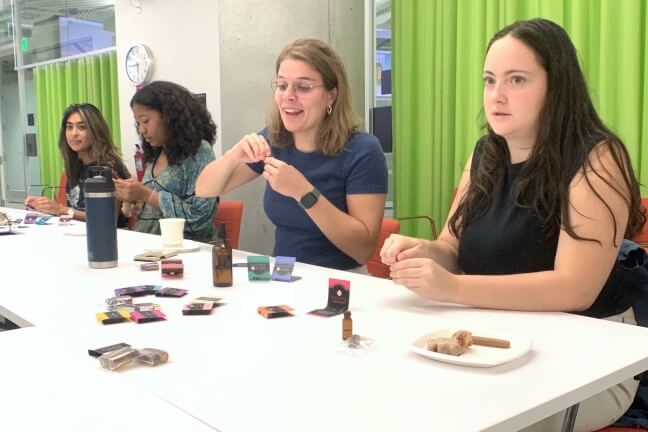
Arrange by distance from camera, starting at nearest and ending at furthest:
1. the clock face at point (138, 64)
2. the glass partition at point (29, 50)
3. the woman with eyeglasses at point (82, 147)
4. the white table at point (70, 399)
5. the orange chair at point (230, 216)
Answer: the white table at point (70, 399) < the orange chair at point (230, 216) < the woman with eyeglasses at point (82, 147) < the clock face at point (138, 64) < the glass partition at point (29, 50)

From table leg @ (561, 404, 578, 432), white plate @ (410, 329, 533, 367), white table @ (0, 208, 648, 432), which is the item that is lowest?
table leg @ (561, 404, 578, 432)


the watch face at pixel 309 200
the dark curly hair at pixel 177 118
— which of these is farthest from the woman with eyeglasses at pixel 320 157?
the dark curly hair at pixel 177 118

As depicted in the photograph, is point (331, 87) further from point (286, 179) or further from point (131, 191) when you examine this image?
point (131, 191)

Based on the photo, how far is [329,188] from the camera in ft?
7.14

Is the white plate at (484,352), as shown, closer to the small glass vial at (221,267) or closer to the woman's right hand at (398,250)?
the woman's right hand at (398,250)

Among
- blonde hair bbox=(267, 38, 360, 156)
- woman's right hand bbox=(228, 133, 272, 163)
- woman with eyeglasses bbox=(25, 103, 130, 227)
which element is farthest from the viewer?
woman with eyeglasses bbox=(25, 103, 130, 227)

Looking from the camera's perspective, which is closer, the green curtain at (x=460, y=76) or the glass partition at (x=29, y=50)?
the green curtain at (x=460, y=76)

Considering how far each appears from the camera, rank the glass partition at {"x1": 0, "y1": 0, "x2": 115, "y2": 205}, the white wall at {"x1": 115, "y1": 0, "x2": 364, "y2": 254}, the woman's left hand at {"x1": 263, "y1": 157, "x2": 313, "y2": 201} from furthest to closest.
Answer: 1. the glass partition at {"x1": 0, "y1": 0, "x2": 115, "y2": 205}
2. the white wall at {"x1": 115, "y1": 0, "x2": 364, "y2": 254}
3. the woman's left hand at {"x1": 263, "y1": 157, "x2": 313, "y2": 201}

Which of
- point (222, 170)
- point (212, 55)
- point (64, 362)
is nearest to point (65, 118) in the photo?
point (212, 55)

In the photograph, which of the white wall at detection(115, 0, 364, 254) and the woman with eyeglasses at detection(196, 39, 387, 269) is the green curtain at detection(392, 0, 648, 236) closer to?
the white wall at detection(115, 0, 364, 254)

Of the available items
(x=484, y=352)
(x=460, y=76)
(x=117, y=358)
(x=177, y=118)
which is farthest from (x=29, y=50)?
(x=484, y=352)

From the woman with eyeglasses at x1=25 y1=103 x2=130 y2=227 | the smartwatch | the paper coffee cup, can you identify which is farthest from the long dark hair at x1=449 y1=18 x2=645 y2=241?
the woman with eyeglasses at x1=25 y1=103 x2=130 y2=227

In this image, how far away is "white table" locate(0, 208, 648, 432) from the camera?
2.74ft

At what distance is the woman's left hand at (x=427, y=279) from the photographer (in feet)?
4.36
